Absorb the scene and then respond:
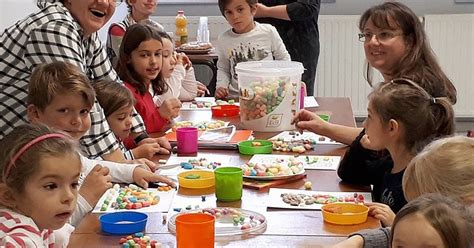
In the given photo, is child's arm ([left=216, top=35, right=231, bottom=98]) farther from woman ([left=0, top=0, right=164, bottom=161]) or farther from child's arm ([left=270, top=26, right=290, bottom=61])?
woman ([left=0, top=0, right=164, bottom=161])

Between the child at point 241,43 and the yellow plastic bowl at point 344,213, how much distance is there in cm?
195

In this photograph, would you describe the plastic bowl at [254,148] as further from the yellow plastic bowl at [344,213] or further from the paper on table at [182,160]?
the yellow plastic bowl at [344,213]

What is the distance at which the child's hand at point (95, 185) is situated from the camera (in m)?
2.12

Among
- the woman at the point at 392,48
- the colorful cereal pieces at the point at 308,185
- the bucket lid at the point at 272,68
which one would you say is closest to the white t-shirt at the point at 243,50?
the bucket lid at the point at 272,68

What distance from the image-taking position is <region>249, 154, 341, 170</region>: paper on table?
2.57 metres

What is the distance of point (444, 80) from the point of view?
270cm

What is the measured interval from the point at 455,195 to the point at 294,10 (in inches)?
110

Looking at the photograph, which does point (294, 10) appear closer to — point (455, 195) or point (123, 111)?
point (123, 111)

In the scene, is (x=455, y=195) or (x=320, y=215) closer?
(x=455, y=195)

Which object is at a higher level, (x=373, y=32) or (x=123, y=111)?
(x=373, y=32)

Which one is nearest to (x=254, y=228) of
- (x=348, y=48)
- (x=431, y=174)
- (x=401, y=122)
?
(x=431, y=174)

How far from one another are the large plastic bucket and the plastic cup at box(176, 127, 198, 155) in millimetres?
436

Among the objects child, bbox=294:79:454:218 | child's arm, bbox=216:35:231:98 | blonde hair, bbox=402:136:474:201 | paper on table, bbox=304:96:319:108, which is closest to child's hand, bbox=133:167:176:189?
child, bbox=294:79:454:218

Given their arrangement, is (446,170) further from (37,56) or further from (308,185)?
(37,56)
